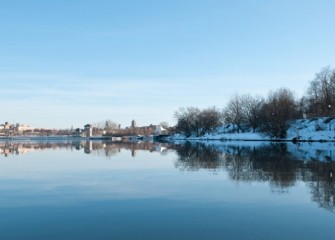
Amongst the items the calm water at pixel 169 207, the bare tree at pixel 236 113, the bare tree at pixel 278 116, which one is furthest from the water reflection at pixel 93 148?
the bare tree at pixel 236 113

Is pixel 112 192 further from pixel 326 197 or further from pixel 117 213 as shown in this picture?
pixel 326 197

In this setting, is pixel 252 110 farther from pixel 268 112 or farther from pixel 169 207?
pixel 169 207

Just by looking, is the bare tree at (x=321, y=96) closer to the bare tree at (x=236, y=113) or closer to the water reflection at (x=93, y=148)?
the bare tree at (x=236, y=113)

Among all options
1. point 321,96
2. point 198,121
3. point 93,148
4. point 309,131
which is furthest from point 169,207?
point 198,121

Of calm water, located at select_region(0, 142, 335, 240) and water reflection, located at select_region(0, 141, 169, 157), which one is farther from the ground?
water reflection, located at select_region(0, 141, 169, 157)

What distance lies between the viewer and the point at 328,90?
9706 cm

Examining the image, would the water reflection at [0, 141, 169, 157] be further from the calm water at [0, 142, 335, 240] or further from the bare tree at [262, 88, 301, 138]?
the bare tree at [262, 88, 301, 138]

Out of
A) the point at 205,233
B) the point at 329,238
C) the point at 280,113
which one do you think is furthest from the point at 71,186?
the point at 280,113

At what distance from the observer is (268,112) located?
89.1 meters

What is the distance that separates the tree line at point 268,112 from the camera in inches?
3462

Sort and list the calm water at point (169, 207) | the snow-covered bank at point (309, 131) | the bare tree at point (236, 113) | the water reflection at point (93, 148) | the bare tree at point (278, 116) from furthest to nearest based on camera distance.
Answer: the bare tree at point (236, 113) < the bare tree at point (278, 116) < the snow-covered bank at point (309, 131) < the water reflection at point (93, 148) < the calm water at point (169, 207)

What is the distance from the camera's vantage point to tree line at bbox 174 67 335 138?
8794 centimetres

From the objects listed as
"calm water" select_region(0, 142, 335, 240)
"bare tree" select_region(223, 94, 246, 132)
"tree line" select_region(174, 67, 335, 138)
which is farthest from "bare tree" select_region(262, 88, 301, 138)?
"calm water" select_region(0, 142, 335, 240)

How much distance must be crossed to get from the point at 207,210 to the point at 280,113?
3103 inches
